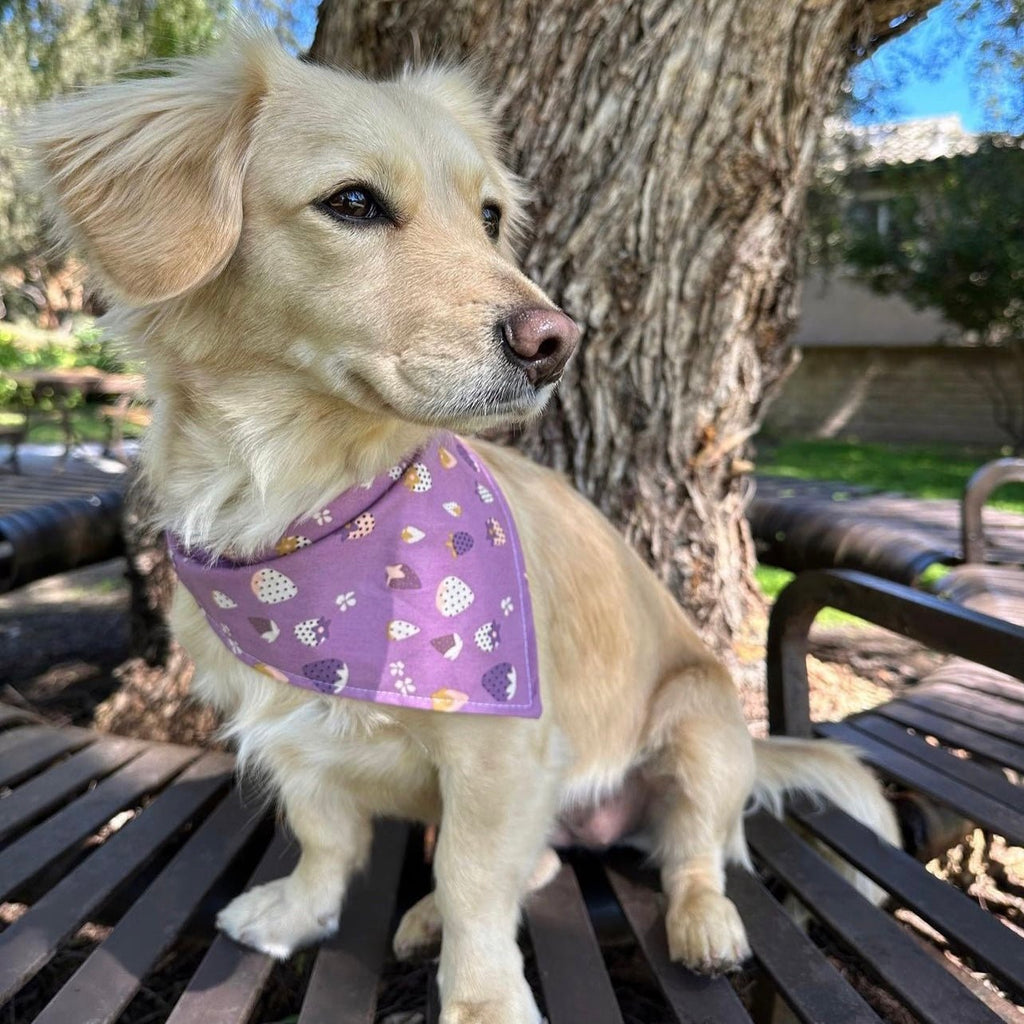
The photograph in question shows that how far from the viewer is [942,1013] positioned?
1361 millimetres

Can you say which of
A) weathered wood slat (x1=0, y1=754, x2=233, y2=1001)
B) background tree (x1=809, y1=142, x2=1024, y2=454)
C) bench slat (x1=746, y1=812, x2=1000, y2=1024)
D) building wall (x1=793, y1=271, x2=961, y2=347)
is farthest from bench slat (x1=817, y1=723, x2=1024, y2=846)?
building wall (x1=793, y1=271, x2=961, y2=347)

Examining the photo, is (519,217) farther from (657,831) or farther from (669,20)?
(657,831)

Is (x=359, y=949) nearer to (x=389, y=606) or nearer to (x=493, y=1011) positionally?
(x=493, y=1011)

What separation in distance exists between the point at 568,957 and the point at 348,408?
108 centimetres

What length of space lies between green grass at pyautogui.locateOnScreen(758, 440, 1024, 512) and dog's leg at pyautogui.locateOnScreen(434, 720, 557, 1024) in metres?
6.57

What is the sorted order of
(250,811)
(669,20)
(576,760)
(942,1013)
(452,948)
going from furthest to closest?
(669,20), (250,811), (576,760), (452,948), (942,1013)

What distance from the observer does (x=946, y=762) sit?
2.12m

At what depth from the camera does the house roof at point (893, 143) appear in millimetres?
8309

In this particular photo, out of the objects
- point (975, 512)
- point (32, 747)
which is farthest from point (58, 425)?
point (975, 512)

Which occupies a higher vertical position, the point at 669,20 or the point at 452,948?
the point at 669,20

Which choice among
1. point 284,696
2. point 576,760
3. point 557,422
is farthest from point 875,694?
point 284,696

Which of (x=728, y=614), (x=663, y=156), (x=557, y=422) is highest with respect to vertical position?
(x=663, y=156)

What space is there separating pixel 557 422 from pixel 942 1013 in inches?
71.1

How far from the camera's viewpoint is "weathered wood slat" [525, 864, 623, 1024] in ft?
4.81
